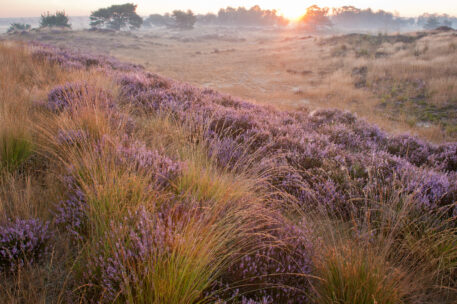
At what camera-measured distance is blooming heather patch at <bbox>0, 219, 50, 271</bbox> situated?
1813mm

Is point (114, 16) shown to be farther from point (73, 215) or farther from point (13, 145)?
point (73, 215)

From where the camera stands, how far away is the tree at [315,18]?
9200 cm

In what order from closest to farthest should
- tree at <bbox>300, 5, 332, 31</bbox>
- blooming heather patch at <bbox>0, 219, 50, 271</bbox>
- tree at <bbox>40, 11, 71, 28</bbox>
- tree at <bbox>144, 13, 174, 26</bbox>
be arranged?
1. blooming heather patch at <bbox>0, 219, 50, 271</bbox>
2. tree at <bbox>40, 11, 71, 28</bbox>
3. tree at <bbox>300, 5, 332, 31</bbox>
4. tree at <bbox>144, 13, 174, 26</bbox>

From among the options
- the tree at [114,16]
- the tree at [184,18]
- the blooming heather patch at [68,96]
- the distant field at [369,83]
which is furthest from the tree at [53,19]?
the blooming heather patch at [68,96]

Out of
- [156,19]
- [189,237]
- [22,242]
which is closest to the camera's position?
[189,237]

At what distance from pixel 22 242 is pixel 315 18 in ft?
349

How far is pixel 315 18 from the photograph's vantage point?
92500mm

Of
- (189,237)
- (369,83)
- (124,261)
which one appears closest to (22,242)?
(124,261)

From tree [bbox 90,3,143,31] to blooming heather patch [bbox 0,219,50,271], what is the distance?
273ft

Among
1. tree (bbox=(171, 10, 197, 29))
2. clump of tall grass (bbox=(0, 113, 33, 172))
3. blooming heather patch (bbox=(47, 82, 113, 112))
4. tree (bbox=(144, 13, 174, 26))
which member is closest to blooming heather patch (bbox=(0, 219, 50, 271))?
clump of tall grass (bbox=(0, 113, 33, 172))

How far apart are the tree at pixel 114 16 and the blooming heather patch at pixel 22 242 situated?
83.3 meters

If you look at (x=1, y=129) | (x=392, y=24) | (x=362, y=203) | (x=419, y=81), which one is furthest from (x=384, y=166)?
(x=392, y=24)

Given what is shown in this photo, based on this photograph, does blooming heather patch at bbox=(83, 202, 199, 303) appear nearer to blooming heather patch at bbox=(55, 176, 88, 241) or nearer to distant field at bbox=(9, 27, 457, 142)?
blooming heather patch at bbox=(55, 176, 88, 241)

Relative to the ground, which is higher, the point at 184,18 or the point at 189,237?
the point at 184,18
